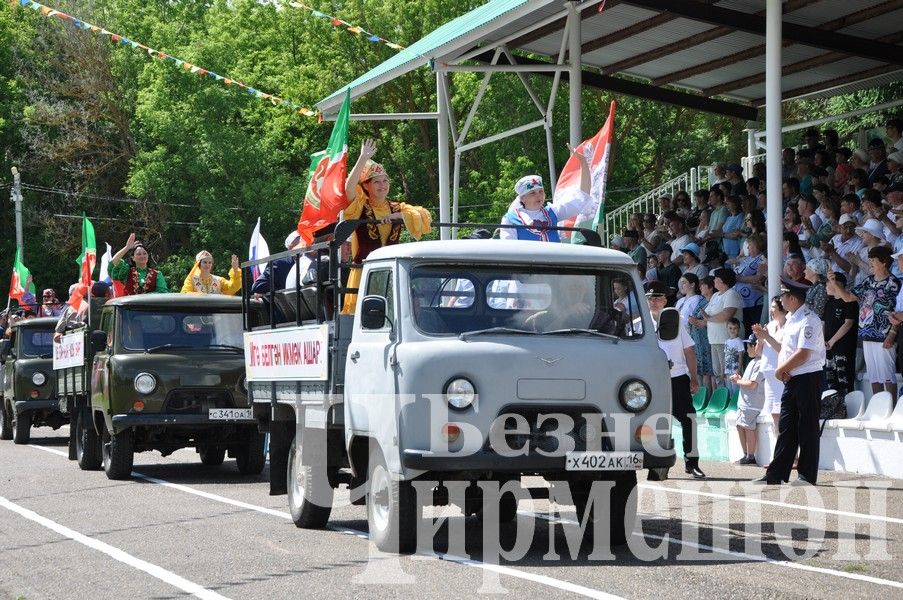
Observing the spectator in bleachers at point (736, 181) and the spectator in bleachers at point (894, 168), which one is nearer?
the spectator in bleachers at point (894, 168)

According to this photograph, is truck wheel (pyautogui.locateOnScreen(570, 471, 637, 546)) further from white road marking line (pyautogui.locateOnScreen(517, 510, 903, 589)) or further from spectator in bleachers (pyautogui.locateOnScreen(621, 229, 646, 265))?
spectator in bleachers (pyautogui.locateOnScreen(621, 229, 646, 265))

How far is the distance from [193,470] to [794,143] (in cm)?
3178

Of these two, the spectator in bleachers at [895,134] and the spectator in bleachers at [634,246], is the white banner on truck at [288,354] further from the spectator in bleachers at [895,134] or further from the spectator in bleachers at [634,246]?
the spectator in bleachers at [634,246]

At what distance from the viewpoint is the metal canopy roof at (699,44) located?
21.0m

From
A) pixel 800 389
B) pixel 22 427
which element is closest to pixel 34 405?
pixel 22 427

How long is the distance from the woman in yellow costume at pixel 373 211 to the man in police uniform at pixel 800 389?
4.00m

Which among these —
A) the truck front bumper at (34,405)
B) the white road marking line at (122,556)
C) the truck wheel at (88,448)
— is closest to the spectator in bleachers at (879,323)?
the white road marking line at (122,556)

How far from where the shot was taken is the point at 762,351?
53.3 ft

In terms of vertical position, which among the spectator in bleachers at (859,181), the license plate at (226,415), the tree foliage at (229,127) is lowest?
the license plate at (226,415)

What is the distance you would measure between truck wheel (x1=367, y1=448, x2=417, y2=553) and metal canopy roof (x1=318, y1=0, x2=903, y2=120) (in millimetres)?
10756

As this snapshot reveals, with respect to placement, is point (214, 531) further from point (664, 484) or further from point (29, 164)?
point (29, 164)

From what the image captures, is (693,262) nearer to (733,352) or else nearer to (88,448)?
(733,352)

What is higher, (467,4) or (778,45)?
(467,4)

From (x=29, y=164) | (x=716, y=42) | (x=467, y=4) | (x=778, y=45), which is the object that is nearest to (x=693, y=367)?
(x=778, y=45)
